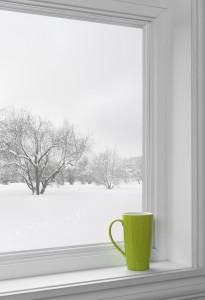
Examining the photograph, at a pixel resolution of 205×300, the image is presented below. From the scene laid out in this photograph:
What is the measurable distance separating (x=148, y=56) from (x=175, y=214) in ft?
1.74

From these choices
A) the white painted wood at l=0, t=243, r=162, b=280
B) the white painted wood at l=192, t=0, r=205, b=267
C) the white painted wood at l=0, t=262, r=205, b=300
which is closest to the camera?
the white painted wood at l=0, t=262, r=205, b=300

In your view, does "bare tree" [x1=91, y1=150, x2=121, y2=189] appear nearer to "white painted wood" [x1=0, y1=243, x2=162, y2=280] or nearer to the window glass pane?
the window glass pane

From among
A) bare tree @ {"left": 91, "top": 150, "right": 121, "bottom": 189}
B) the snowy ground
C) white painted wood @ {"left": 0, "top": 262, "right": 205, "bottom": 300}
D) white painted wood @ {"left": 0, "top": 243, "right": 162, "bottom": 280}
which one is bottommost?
white painted wood @ {"left": 0, "top": 262, "right": 205, "bottom": 300}

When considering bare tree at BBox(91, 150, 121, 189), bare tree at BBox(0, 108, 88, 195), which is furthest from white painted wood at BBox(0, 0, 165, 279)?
bare tree at BBox(0, 108, 88, 195)

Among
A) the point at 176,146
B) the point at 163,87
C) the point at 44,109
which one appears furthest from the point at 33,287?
the point at 163,87

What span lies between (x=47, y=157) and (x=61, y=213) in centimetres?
18

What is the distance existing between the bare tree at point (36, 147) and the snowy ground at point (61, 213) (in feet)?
0.15

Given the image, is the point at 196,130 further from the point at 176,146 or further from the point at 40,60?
the point at 40,60

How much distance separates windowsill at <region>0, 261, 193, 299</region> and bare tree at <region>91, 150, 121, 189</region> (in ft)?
0.90

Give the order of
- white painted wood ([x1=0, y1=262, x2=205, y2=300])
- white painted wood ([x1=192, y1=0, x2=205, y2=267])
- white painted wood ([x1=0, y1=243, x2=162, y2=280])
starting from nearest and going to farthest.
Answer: white painted wood ([x1=0, y1=262, x2=205, y2=300]) → white painted wood ([x1=0, y1=243, x2=162, y2=280]) → white painted wood ([x1=192, y1=0, x2=205, y2=267])

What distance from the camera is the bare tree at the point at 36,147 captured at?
4.35 feet

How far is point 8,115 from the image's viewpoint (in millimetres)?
1322

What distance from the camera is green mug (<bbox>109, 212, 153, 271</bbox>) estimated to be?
1330 millimetres

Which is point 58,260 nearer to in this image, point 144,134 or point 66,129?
point 66,129
